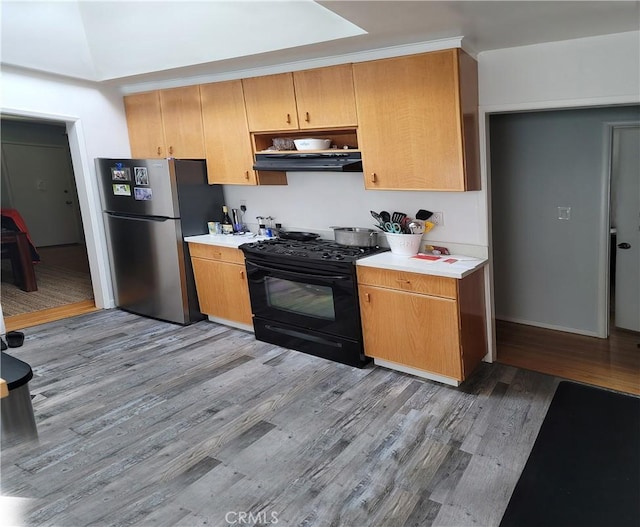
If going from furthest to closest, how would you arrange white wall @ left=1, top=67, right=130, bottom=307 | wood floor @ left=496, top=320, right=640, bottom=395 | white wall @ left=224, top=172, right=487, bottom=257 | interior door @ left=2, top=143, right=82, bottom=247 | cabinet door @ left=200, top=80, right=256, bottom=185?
interior door @ left=2, top=143, right=82, bottom=247
white wall @ left=1, top=67, right=130, bottom=307
cabinet door @ left=200, top=80, right=256, bottom=185
white wall @ left=224, top=172, right=487, bottom=257
wood floor @ left=496, top=320, right=640, bottom=395

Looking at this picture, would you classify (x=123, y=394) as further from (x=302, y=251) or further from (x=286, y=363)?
(x=302, y=251)

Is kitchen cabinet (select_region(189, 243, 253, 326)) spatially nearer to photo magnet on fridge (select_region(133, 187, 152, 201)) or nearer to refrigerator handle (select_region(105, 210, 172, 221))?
refrigerator handle (select_region(105, 210, 172, 221))

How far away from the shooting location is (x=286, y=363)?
3662mm

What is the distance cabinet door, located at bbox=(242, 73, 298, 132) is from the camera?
371 centimetres

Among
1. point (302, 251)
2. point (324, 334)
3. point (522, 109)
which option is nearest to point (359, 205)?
point (302, 251)

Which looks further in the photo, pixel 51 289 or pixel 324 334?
pixel 51 289

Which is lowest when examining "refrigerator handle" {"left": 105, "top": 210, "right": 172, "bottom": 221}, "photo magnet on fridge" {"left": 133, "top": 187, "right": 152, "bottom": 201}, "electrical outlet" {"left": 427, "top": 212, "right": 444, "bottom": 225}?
"electrical outlet" {"left": 427, "top": 212, "right": 444, "bottom": 225}

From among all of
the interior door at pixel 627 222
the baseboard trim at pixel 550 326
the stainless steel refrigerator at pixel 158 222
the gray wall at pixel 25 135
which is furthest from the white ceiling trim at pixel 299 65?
the gray wall at pixel 25 135

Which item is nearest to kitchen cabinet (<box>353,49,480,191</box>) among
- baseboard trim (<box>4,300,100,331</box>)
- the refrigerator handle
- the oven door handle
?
the oven door handle

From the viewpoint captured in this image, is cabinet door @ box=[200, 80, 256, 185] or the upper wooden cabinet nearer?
the upper wooden cabinet

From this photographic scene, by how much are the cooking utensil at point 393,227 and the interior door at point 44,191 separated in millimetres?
6854

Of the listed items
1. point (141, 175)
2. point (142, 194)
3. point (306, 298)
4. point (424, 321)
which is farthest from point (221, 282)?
point (424, 321)

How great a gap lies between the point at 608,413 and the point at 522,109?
196 centimetres

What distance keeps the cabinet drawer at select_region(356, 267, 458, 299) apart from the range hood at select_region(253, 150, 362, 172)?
2.50 feet
